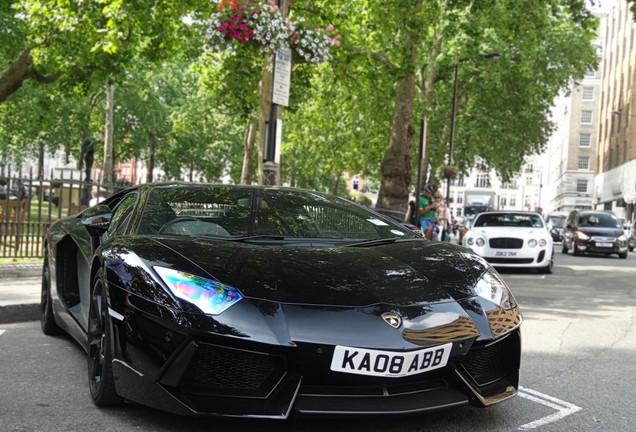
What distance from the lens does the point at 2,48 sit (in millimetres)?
23031

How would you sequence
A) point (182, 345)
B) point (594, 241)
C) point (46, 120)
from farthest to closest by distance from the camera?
point (46, 120)
point (594, 241)
point (182, 345)

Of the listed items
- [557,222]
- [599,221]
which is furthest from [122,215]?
[557,222]

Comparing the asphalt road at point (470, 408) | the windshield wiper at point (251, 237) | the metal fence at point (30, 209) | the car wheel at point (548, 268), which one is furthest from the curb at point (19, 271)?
the car wheel at point (548, 268)

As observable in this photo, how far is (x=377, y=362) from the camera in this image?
10.6 feet

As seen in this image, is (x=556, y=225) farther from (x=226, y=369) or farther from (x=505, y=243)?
(x=226, y=369)

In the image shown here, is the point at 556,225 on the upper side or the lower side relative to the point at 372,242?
lower

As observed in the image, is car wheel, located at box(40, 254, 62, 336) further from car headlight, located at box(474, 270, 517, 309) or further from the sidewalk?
car headlight, located at box(474, 270, 517, 309)

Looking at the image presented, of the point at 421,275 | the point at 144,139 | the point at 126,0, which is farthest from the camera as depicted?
the point at 144,139

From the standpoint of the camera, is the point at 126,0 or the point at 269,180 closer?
the point at 269,180

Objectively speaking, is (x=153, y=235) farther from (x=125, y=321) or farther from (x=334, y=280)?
(x=334, y=280)

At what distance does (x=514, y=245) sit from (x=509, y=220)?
4.27 ft

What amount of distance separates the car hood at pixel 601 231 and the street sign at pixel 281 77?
16410 millimetres

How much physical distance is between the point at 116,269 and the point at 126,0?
33.8 ft

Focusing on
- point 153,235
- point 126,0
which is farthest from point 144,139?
point 153,235
